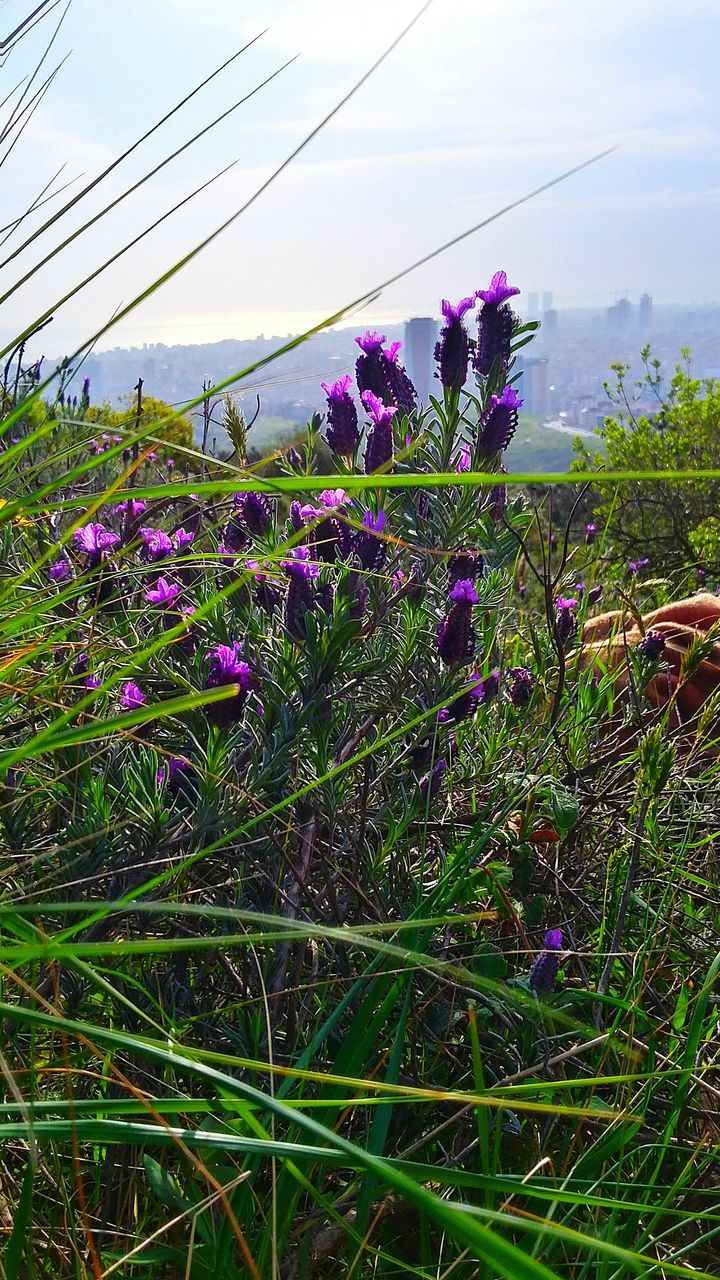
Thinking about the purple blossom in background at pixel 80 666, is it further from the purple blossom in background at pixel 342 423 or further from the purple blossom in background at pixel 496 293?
the purple blossom in background at pixel 496 293

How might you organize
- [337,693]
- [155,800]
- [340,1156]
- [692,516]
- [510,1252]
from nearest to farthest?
1. [510,1252]
2. [340,1156]
3. [155,800]
4. [337,693]
5. [692,516]

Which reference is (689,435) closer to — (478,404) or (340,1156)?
(478,404)

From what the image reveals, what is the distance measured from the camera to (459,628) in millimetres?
1437

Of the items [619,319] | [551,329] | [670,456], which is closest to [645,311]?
[619,319]

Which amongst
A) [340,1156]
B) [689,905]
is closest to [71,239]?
[340,1156]

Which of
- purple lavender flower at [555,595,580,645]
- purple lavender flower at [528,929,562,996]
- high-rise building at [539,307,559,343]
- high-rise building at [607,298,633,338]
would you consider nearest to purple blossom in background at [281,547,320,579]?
purple lavender flower at [528,929,562,996]

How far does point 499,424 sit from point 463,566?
0.24m

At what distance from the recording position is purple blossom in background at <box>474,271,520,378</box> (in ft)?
5.48

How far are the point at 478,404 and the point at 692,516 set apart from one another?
22.5 ft

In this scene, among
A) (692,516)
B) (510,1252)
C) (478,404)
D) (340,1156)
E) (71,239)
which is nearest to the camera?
(510,1252)

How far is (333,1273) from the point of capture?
1.17 metres

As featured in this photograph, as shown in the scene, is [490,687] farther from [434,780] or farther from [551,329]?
[551,329]

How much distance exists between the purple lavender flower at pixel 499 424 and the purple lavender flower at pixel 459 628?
0.24m

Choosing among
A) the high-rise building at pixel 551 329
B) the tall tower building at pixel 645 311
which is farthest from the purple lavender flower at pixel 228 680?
the tall tower building at pixel 645 311
